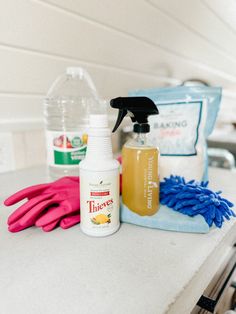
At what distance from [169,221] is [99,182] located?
161 mm

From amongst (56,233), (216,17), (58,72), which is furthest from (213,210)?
(216,17)

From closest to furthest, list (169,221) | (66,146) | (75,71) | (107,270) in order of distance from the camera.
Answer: (107,270) < (169,221) < (66,146) < (75,71)

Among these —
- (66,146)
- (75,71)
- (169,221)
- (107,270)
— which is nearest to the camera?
(107,270)

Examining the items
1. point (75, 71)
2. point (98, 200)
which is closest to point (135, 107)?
point (98, 200)

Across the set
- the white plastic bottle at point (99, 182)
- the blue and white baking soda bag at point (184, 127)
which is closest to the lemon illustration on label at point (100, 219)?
the white plastic bottle at point (99, 182)

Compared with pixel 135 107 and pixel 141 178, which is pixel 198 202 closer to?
pixel 141 178

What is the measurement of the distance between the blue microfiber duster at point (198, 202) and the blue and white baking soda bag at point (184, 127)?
0.41ft

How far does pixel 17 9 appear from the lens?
0.60 meters

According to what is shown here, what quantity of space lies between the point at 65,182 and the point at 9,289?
0.83 feet

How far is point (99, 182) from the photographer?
0.39 m

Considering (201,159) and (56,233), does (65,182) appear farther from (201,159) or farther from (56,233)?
(201,159)

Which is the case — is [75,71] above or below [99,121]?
above

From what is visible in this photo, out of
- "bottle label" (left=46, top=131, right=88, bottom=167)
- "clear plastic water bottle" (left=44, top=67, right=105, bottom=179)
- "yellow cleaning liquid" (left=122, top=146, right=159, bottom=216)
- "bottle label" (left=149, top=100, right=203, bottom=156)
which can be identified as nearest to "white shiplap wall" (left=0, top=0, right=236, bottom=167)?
"clear plastic water bottle" (left=44, top=67, right=105, bottom=179)

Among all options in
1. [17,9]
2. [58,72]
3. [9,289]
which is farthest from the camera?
[58,72]
